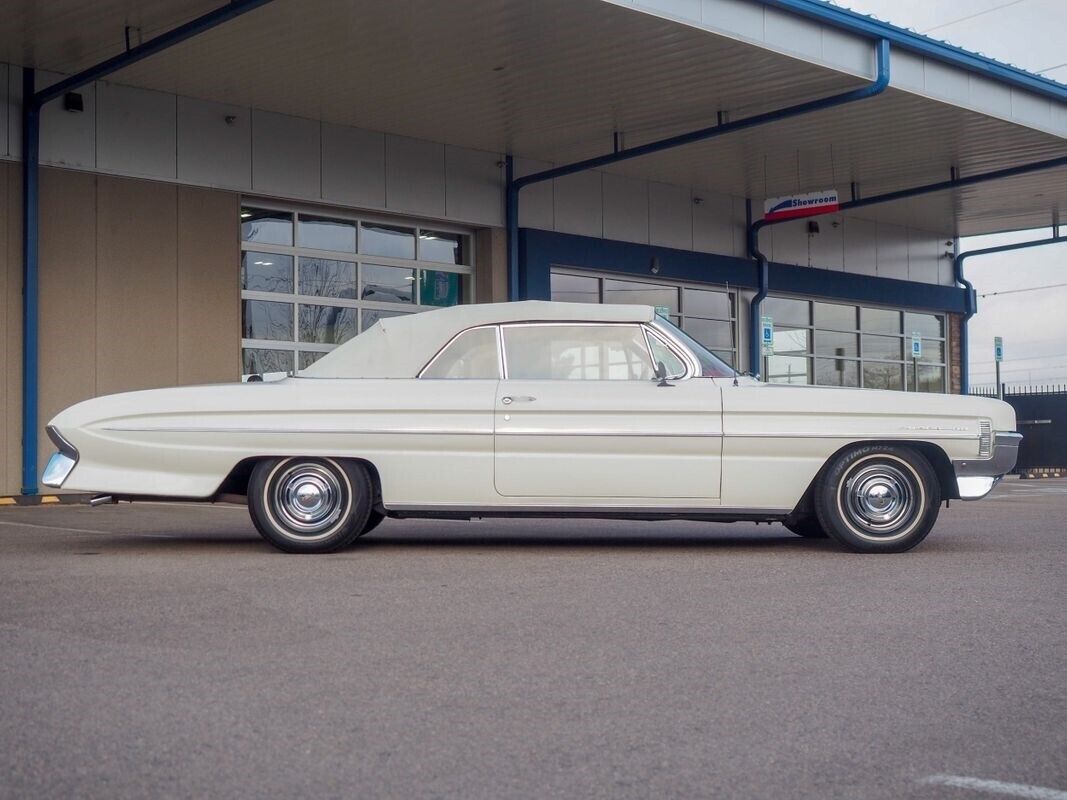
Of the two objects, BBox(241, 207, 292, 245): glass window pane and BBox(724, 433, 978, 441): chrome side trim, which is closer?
BBox(724, 433, 978, 441): chrome side trim

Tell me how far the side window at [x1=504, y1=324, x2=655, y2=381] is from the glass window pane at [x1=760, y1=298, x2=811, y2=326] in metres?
16.2

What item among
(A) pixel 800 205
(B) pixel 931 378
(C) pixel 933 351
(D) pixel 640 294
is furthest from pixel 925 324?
(D) pixel 640 294

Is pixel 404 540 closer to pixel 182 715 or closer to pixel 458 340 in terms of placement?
pixel 458 340

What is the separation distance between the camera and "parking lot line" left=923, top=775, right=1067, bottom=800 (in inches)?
121

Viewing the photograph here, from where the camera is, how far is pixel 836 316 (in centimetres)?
2616

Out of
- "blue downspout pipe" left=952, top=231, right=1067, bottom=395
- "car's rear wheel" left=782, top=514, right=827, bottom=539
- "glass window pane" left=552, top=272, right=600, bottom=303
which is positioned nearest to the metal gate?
"blue downspout pipe" left=952, top=231, right=1067, bottom=395

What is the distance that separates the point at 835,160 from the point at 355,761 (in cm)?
1814

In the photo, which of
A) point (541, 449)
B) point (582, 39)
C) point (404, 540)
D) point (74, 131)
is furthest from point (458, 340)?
point (74, 131)

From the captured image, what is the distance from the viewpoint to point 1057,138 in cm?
1836

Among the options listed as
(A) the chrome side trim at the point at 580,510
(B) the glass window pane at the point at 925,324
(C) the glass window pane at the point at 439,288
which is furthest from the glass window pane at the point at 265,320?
(B) the glass window pane at the point at 925,324

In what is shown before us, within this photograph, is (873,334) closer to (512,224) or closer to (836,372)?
(836,372)

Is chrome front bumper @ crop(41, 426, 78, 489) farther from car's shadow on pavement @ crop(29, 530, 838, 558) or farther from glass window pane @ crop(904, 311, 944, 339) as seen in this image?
glass window pane @ crop(904, 311, 944, 339)

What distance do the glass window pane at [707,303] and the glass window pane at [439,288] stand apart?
5.13 m

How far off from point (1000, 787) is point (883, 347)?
82.9ft
